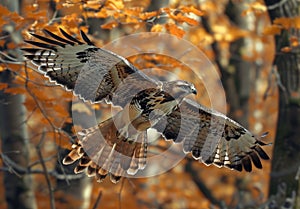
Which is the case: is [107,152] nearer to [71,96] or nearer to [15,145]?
[71,96]

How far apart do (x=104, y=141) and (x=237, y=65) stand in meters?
7.00

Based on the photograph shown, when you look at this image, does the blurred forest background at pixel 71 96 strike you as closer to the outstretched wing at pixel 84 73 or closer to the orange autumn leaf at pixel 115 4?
the orange autumn leaf at pixel 115 4

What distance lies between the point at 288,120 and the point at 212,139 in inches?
60.0

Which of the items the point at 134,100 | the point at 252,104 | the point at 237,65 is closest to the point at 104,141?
the point at 134,100

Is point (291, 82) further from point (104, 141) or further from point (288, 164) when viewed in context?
point (104, 141)

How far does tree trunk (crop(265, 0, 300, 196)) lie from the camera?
780cm

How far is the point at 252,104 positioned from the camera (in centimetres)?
1438

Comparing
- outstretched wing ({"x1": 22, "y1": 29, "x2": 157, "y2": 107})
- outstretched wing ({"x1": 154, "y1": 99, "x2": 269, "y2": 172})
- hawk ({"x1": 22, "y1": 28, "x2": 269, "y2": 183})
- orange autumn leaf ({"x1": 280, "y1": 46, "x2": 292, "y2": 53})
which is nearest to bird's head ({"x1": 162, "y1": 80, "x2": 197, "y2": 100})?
hawk ({"x1": 22, "y1": 28, "x2": 269, "y2": 183})

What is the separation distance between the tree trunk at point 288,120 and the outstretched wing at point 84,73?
8.21 feet

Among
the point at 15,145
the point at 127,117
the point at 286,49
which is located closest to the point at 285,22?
the point at 286,49

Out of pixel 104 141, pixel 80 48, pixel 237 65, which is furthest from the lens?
pixel 237 65

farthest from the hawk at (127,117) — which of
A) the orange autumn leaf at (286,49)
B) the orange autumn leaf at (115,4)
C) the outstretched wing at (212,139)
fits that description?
the orange autumn leaf at (286,49)

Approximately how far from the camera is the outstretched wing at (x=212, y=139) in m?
6.52

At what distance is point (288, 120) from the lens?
7887 mm
